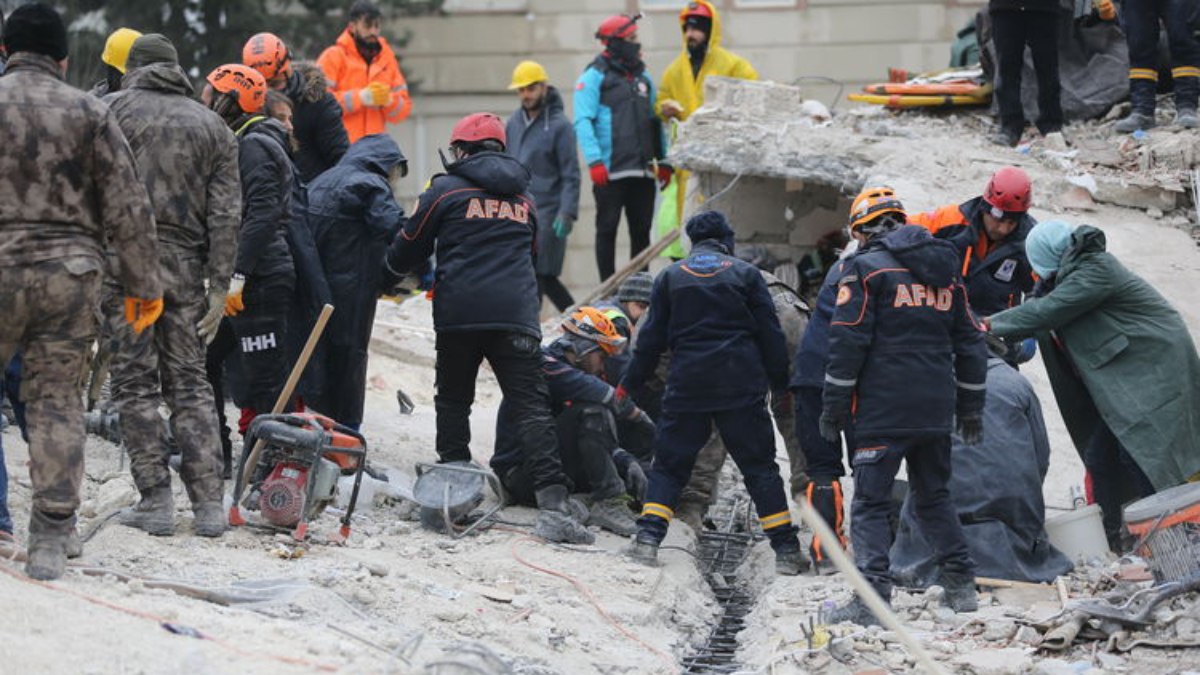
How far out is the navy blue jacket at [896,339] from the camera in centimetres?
880

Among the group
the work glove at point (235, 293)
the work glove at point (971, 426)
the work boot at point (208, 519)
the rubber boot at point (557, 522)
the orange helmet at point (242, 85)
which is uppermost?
the orange helmet at point (242, 85)

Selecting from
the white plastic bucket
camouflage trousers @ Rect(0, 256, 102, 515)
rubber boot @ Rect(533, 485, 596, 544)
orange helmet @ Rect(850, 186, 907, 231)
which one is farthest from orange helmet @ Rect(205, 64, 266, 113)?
the white plastic bucket

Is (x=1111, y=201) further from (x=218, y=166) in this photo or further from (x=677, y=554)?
(x=218, y=166)

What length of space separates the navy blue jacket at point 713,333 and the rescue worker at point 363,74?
180 inches

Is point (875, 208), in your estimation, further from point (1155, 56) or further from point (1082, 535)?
point (1155, 56)

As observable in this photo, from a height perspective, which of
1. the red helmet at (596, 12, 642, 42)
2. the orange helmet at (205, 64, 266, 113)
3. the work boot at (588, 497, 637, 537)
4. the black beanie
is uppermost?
the black beanie

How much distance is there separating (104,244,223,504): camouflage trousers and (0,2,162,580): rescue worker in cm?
90

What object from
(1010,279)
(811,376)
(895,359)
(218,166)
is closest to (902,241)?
(895,359)

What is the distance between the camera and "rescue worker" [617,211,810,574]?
979cm

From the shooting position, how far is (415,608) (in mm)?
8055

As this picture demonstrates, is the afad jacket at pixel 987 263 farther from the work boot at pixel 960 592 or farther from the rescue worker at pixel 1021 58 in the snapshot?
the rescue worker at pixel 1021 58

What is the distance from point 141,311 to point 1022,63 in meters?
8.32

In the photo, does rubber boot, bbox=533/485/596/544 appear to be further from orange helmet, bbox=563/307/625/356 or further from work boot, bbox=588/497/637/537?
orange helmet, bbox=563/307/625/356

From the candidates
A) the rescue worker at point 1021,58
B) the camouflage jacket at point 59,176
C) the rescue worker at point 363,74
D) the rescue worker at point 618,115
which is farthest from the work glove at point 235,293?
the rescue worker at point 1021,58
